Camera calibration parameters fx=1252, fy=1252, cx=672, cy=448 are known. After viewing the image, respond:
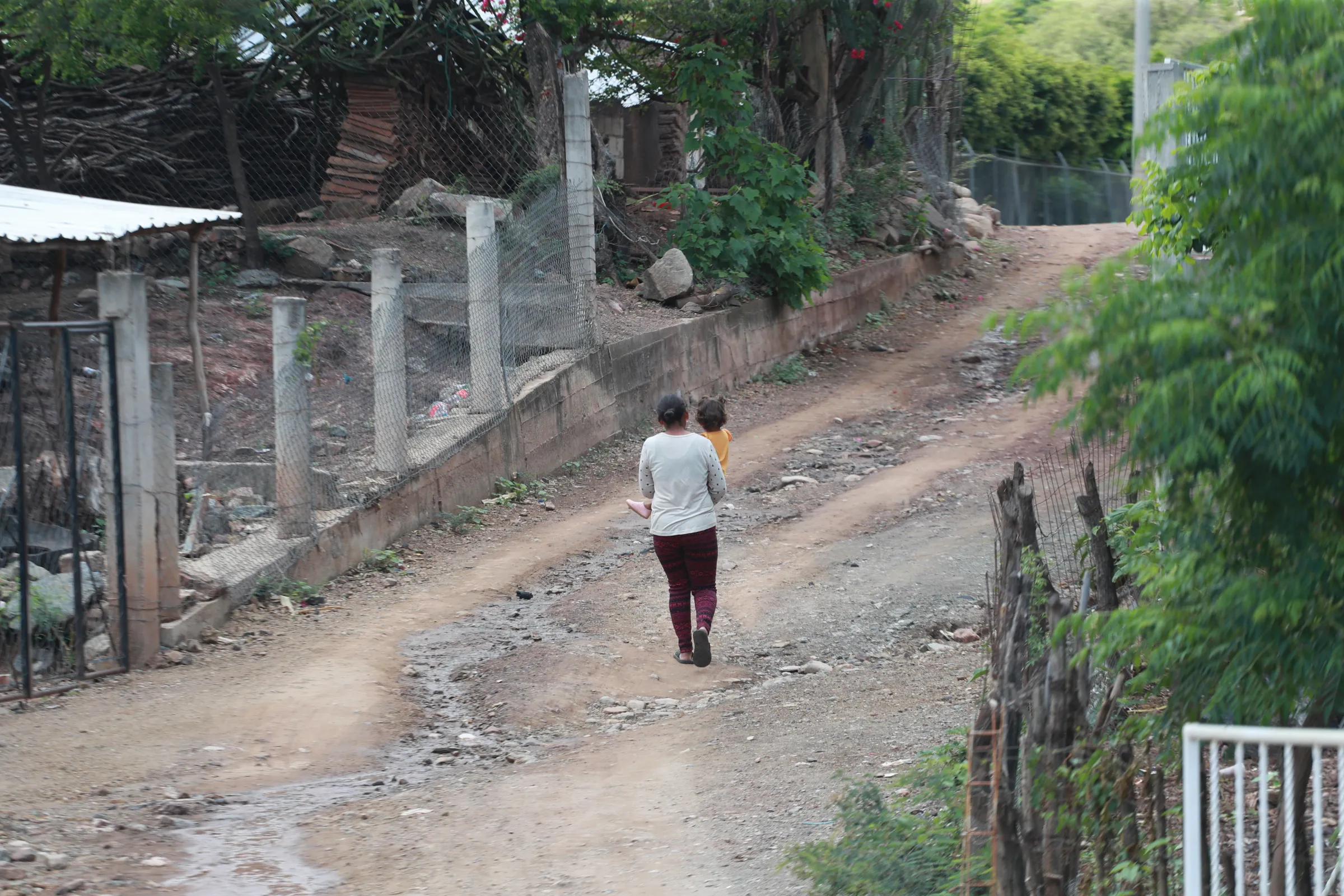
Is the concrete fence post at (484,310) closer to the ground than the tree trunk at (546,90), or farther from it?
closer to the ground

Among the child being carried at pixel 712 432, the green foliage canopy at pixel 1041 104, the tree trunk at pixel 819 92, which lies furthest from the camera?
the green foliage canopy at pixel 1041 104

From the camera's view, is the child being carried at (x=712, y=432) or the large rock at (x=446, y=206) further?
the large rock at (x=446, y=206)

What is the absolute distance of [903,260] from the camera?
1703cm

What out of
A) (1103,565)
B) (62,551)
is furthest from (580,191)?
(1103,565)

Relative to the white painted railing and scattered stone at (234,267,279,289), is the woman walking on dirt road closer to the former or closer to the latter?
the white painted railing

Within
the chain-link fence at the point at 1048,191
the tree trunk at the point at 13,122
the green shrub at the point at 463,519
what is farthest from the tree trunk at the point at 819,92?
the chain-link fence at the point at 1048,191

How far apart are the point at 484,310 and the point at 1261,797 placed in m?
7.81

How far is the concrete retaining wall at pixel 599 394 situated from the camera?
8.52m

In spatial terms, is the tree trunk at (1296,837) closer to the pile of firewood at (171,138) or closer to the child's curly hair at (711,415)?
the child's curly hair at (711,415)

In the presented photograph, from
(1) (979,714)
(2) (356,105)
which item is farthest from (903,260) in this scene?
(1) (979,714)

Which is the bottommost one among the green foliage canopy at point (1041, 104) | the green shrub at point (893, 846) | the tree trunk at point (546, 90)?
the green shrub at point (893, 846)

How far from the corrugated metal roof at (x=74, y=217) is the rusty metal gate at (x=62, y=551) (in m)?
0.77

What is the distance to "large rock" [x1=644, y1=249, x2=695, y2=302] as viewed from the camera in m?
13.2

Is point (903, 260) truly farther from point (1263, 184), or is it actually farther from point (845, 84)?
point (1263, 184)
